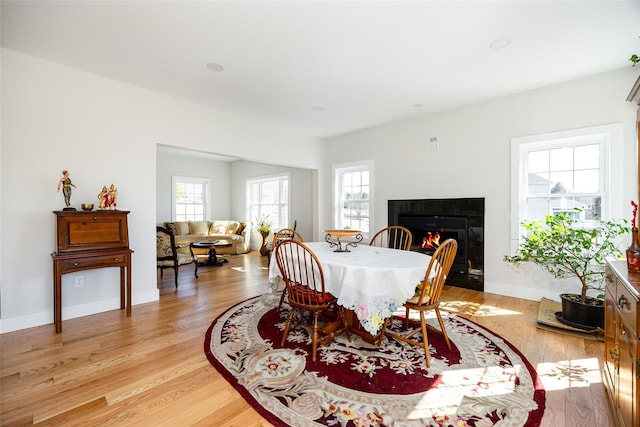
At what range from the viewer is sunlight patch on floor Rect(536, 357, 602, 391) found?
6.08ft

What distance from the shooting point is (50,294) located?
2.92m

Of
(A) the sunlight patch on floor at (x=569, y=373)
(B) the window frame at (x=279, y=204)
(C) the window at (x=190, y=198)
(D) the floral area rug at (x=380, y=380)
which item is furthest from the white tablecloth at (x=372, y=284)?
(C) the window at (x=190, y=198)

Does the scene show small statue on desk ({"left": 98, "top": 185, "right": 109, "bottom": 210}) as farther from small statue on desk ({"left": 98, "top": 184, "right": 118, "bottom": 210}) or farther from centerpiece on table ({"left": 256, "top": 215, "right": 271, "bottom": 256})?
centerpiece on table ({"left": 256, "top": 215, "right": 271, "bottom": 256})

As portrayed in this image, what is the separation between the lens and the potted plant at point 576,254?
2.66 m

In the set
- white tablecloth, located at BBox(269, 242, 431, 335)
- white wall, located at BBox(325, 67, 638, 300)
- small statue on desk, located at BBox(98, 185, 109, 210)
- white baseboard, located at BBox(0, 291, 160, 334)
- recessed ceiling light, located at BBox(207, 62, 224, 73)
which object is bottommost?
white baseboard, located at BBox(0, 291, 160, 334)

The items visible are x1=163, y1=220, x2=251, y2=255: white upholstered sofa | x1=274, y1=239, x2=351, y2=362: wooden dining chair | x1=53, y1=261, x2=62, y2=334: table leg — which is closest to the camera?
x1=274, y1=239, x2=351, y2=362: wooden dining chair

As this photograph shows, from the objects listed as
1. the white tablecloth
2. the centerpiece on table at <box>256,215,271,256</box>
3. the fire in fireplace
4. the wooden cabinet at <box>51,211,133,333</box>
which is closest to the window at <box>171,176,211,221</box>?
the centerpiece on table at <box>256,215,271,256</box>

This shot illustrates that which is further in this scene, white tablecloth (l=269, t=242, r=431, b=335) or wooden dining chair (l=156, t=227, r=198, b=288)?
wooden dining chair (l=156, t=227, r=198, b=288)

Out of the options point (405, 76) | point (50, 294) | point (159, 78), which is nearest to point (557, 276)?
point (405, 76)

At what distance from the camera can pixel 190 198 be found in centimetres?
823

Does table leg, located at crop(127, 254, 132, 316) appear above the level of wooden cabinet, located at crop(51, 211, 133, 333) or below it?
below

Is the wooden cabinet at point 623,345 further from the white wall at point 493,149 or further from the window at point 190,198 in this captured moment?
the window at point 190,198

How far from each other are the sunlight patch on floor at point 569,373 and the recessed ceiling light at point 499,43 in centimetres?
273

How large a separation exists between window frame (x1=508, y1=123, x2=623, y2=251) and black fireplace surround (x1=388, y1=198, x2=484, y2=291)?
42cm
